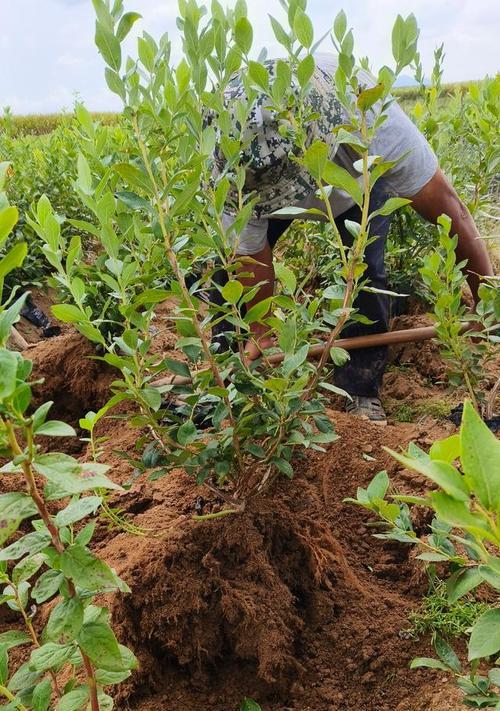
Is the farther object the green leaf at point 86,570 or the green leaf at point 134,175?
the green leaf at point 134,175

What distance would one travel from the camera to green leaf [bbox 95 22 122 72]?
126 centimetres

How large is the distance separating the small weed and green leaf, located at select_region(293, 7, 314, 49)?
1.46 m

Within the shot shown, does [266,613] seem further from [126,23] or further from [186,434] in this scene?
[126,23]

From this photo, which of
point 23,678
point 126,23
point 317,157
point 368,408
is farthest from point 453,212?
point 23,678

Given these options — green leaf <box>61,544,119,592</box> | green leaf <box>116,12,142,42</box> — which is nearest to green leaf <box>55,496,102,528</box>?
green leaf <box>61,544,119,592</box>

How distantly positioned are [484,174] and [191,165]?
8.05ft

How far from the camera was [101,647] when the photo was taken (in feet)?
3.01

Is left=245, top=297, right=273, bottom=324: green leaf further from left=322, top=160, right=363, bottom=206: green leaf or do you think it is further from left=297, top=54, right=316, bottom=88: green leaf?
left=297, top=54, right=316, bottom=88: green leaf

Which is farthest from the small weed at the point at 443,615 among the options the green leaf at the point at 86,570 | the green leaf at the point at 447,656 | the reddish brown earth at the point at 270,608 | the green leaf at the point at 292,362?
the green leaf at the point at 86,570

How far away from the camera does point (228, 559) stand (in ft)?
5.65

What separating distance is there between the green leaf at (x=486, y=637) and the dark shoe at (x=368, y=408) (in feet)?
7.58

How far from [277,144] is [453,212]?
0.93m

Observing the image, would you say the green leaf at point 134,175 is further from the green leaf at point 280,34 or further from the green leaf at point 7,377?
the green leaf at point 7,377

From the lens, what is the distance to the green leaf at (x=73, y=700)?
3.28ft
